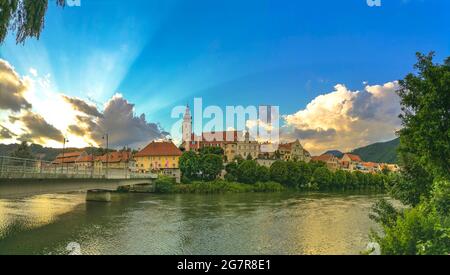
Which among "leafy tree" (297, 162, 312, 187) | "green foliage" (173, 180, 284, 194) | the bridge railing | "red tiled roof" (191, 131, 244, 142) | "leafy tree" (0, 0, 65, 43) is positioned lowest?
Result: "green foliage" (173, 180, 284, 194)

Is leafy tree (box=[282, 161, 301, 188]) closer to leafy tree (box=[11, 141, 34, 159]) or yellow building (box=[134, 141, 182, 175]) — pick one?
yellow building (box=[134, 141, 182, 175])

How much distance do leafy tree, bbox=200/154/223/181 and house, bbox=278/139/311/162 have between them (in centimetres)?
5673

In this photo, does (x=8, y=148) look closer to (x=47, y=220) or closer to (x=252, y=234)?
(x=47, y=220)

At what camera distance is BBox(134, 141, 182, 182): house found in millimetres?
118438

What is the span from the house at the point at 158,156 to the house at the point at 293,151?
5053 centimetres

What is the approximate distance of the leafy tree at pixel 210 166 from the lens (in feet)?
318

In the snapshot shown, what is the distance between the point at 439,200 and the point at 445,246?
4589 mm

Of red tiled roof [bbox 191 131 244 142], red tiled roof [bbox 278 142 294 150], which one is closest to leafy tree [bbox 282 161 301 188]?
red tiled roof [bbox 191 131 244 142]

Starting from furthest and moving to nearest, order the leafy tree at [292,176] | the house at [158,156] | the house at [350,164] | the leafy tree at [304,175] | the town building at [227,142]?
the house at [350,164] < the town building at [227,142] < the house at [158,156] < the leafy tree at [304,175] < the leafy tree at [292,176]

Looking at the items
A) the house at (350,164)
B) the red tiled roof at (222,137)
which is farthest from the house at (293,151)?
the house at (350,164)

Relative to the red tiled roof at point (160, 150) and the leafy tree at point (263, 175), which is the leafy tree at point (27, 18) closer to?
the leafy tree at point (263, 175)

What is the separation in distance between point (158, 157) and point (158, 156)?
1.20 ft

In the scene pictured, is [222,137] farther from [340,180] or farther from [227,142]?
[340,180]

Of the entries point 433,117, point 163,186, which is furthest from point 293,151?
point 433,117
